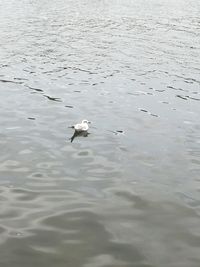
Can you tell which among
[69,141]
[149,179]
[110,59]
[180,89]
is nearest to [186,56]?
[110,59]

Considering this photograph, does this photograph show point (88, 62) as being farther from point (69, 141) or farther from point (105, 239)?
point (105, 239)

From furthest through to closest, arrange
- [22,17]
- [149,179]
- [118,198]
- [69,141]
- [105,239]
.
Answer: [22,17] < [69,141] < [149,179] < [118,198] < [105,239]

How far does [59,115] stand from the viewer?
727 inches

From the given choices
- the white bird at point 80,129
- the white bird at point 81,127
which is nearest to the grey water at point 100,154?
the white bird at point 80,129

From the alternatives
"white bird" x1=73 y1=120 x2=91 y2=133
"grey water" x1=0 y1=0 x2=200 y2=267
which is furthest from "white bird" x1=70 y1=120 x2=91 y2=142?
"grey water" x1=0 y1=0 x2=200 y2=267

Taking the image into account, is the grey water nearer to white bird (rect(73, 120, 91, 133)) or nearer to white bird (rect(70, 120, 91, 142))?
white bird (rect(70, 120, 91, 142))

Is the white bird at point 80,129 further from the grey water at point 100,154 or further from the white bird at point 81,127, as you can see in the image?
the grey water at point 100,154

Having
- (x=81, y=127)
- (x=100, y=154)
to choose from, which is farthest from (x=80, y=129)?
(x=100, y=154)

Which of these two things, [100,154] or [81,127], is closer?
[100,154]

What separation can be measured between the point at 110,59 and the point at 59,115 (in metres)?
10.5

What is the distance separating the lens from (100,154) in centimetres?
1488

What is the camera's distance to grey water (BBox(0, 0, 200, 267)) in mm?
10281

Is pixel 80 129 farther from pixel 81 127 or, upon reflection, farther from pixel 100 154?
pixel 100 154

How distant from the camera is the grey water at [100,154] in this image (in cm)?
1028
